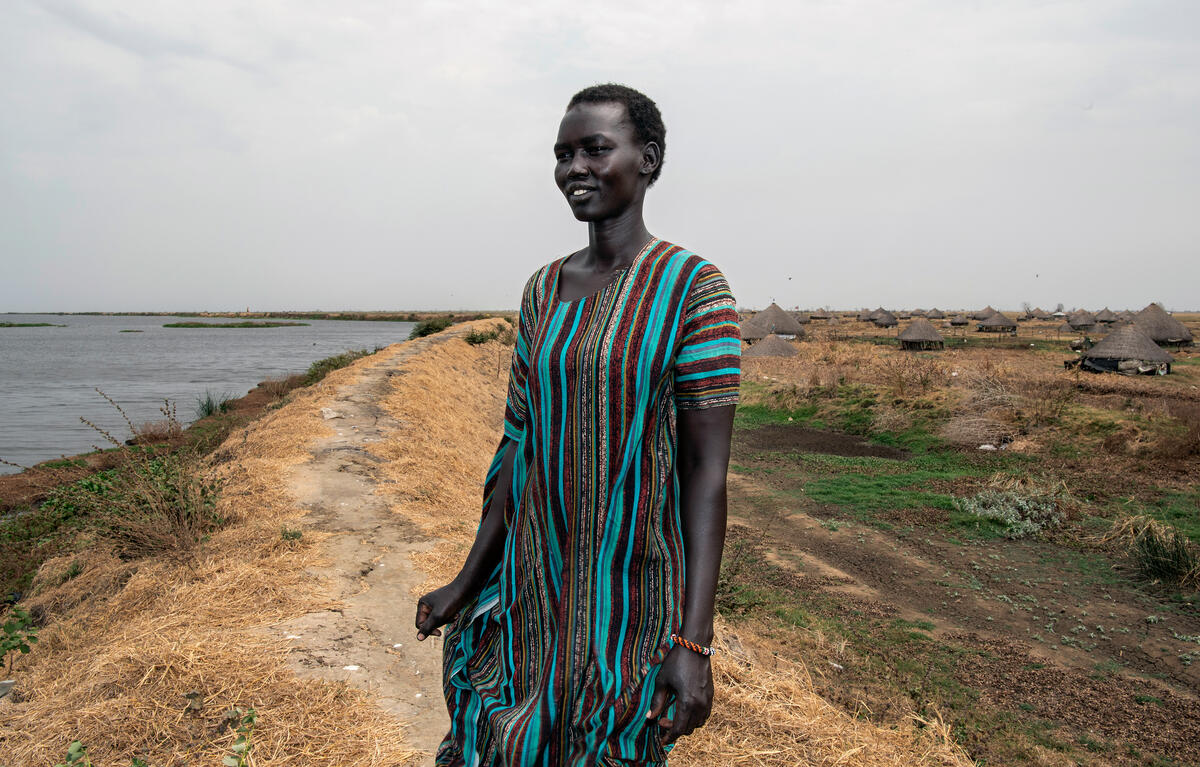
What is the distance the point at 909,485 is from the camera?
10.1 meters

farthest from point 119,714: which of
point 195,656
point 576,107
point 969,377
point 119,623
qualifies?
point 969,377

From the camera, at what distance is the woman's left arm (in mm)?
1155

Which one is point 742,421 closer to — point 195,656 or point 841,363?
point 841,363

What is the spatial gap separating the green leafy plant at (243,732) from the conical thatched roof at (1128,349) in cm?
2456

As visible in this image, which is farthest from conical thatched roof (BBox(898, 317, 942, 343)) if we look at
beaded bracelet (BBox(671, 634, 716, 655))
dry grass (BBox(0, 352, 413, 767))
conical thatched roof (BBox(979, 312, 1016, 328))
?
beaded bracelet (BBox(671, 634, 716, 655))

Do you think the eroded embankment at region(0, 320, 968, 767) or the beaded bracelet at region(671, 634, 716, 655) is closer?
the beaded bracelet at region(671, 634, 716, 655)

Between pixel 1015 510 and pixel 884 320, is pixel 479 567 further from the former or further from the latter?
pixel 884 320

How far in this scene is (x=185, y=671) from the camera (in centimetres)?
283

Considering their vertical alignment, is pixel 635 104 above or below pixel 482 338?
above

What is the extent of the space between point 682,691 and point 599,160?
959 mm

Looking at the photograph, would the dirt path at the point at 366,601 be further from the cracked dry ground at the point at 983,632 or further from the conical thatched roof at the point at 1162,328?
the conical thatched roof at the point at 1162,328

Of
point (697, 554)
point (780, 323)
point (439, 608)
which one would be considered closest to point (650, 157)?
point (697, 554)

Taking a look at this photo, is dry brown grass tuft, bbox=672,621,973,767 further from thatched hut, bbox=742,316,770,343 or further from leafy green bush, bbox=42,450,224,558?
thatched hut, bbox=742,316,770,343

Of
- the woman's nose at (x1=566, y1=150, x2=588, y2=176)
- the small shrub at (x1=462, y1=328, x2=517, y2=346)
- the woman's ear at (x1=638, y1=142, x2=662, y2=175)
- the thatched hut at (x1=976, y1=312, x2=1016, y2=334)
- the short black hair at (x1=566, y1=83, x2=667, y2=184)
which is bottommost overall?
the small shrub at (x1=462, y1=328, x2=517, y2=346)
